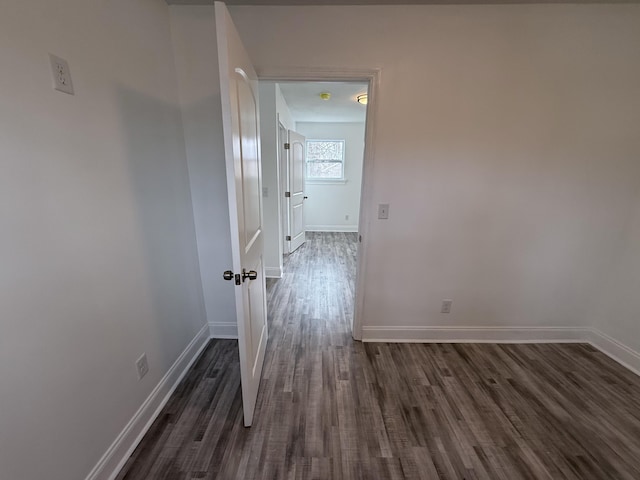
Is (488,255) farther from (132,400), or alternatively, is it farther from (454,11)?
(132,400)

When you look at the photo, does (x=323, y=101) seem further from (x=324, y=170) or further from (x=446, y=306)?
(x=446, y=306)

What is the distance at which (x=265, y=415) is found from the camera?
1479mm

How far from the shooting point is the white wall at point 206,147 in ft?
5.32

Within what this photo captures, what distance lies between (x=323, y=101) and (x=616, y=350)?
412cm

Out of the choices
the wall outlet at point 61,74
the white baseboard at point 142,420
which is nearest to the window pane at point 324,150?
the white baseboard at point 142,420

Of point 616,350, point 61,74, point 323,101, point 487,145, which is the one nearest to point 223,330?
point 61,74

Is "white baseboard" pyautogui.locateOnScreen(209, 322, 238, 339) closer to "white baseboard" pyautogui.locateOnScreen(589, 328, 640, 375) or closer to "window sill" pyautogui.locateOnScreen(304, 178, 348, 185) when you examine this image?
"white baseboard" pyautogui.locateOnScreen(589, 328, 640, 375)

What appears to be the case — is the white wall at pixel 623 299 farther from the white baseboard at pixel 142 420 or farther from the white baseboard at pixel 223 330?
the white baseboard at pixel 142 420

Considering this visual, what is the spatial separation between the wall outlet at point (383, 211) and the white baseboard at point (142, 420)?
1711mm

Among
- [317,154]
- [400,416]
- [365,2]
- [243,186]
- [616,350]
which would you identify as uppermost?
[365,2]

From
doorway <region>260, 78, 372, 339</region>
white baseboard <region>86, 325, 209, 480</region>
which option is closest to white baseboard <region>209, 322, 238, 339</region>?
white baseboard <region>86, 325, 209, 480</region>

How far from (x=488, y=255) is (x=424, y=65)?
147cm

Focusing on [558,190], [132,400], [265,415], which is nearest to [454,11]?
[558,190]

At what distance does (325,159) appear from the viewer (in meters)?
5.82
